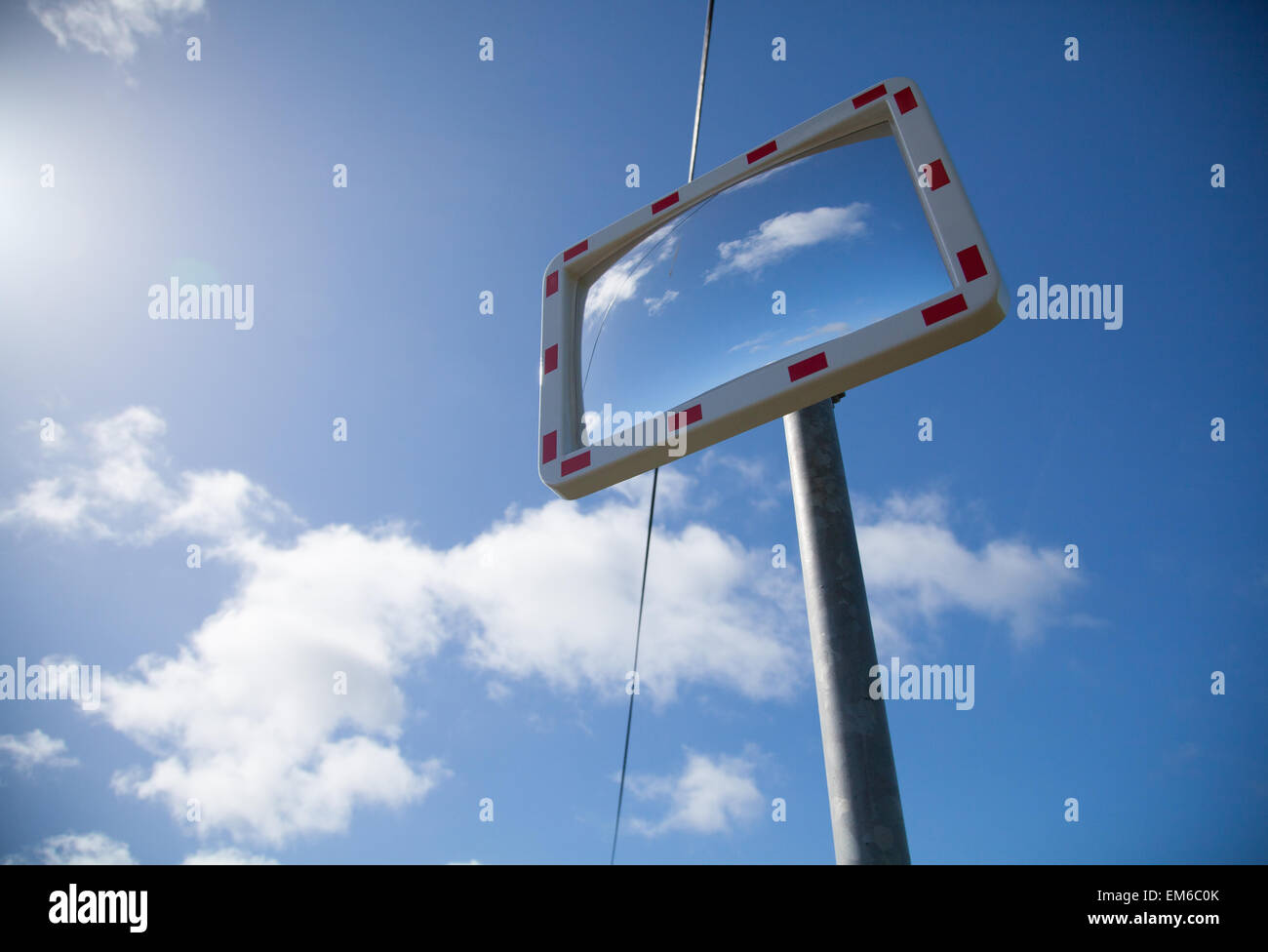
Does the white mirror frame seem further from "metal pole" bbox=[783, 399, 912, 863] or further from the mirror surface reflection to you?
"metal pole" bbox=[783, 399, 912, 863]

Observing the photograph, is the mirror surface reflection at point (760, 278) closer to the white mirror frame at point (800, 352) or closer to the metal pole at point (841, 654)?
the white mirror frame at point (800, 352)

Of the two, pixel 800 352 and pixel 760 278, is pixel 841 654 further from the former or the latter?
pixel 760 278

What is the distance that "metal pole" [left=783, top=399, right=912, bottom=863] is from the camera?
1.91 meters

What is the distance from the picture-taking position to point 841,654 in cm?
210

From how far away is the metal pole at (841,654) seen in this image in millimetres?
1911

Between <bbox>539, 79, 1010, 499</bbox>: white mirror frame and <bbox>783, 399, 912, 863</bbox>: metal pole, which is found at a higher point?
<bbox>539, 79, 1010, 499</bbox>: white mirror frame

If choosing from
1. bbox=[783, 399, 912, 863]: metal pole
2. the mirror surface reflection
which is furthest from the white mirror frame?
bbox=[783, 399, 912, 863]: metal pole

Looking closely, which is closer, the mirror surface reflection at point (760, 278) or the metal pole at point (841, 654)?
the metal pole at point (841, 654)

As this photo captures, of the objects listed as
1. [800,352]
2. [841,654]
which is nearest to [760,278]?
[800,352]

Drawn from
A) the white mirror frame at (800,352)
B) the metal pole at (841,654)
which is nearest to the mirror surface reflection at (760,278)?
the white mirror frame at (800,352)

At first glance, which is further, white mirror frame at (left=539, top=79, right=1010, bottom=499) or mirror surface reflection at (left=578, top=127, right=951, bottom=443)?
mirror surface reflection at (left=578, top=127, right=951, bottom=443)
